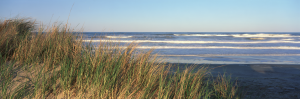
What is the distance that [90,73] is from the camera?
2285 millimetres

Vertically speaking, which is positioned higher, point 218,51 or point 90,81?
point 90,81

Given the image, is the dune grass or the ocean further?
the ocean

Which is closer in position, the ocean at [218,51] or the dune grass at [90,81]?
the dune grass at [90,81]

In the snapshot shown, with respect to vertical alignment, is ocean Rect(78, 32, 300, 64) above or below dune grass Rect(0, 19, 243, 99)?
below

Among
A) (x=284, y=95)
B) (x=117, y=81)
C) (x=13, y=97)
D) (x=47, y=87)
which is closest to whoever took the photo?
(x=13, y=97)

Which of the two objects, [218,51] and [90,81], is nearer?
[90,81]

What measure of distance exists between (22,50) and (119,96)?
2282 millimetres

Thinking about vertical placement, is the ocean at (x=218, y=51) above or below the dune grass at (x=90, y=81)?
below

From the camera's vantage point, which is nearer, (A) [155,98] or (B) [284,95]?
(A) [155,98]

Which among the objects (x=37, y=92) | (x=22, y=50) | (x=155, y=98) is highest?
(x=22, y=50)

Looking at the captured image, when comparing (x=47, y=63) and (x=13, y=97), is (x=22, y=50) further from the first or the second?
(x=13, y=97)

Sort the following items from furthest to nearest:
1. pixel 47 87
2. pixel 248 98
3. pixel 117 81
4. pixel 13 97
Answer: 1. pixel 248 98
2. pixel 117 81
3. pixel 47 87
4. pixel 13 97

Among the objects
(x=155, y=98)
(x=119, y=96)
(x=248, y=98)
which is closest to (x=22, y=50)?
(x=119, y=96)

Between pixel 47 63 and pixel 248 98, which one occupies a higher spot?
pixel 47 63
